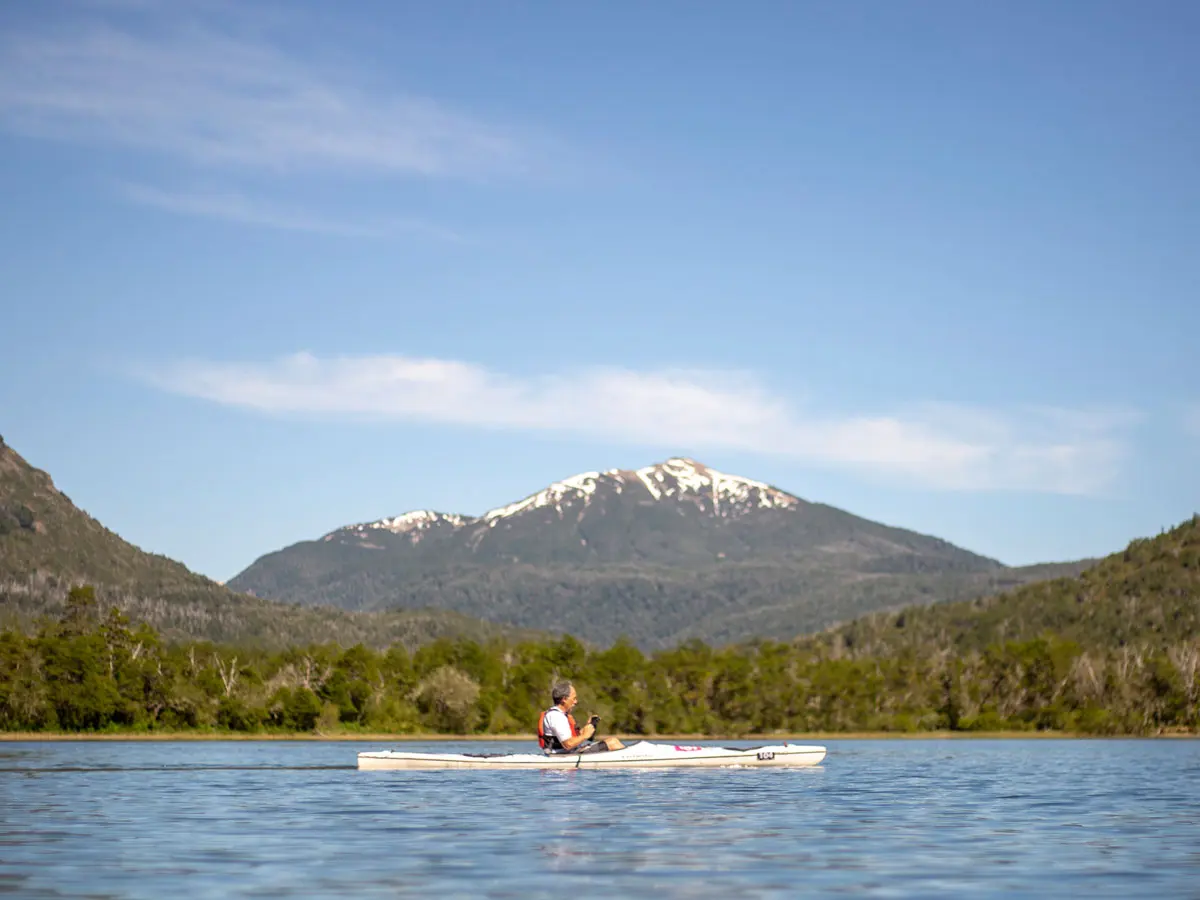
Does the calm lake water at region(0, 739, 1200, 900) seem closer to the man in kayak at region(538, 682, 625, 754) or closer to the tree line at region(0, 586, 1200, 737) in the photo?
the man in kayak at region(538, 682, 625, 754)

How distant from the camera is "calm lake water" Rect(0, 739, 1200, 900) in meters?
22.2

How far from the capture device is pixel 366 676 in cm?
15212

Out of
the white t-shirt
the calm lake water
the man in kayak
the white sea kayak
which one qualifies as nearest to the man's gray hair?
the man in kayak

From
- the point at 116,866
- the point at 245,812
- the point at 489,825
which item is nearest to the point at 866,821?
the point at 489,825

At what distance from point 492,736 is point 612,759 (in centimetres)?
10068

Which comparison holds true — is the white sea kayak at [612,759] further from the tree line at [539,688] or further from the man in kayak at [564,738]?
the tree line at [539,688]

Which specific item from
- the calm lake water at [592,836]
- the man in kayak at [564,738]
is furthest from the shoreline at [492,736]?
the calm lake water at [592,836]

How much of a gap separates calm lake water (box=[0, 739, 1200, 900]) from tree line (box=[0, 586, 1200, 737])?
306 feet

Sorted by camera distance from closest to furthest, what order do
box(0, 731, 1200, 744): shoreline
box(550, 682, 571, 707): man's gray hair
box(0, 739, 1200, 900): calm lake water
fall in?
box(0, 739, 1200, 900): calm lake water, box(550, 682, 571, 707): man's gray hair, box(0, 731, 1200, 744): shoreline

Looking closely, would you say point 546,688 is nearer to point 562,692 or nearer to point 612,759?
point 612,759

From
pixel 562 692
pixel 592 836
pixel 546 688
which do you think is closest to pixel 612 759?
pixel 562 692

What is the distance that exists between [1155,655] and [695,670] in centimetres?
6388

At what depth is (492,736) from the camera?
148 m

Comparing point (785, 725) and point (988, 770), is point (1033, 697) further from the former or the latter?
point (988, 770)
